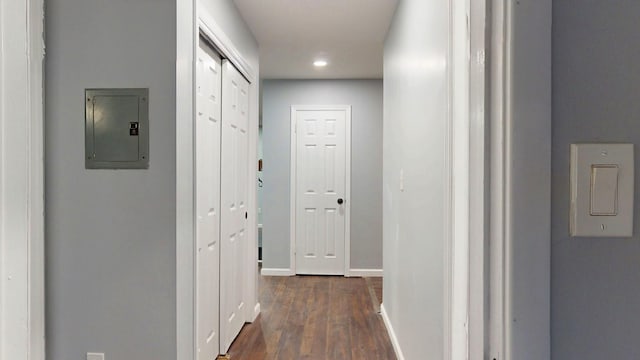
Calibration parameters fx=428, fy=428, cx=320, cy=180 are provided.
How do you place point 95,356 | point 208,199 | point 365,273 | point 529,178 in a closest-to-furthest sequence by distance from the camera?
point 529,178, point 95,356, point 208,199, point 365,273

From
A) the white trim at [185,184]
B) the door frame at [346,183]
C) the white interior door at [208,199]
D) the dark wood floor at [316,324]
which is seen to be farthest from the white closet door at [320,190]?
the white trim at [185,184]

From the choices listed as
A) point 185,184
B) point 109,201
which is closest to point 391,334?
point 185,184

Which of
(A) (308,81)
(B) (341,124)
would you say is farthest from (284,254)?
(A) (308,81)

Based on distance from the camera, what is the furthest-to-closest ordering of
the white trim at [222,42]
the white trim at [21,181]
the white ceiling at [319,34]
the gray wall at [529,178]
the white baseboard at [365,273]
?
the white baseboard at [365,273] < the white ceiling at [319,34] < the white trim at [222,42] < the white trim at [21,181] < the gray wall at [529,178]

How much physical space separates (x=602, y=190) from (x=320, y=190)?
5010 mm

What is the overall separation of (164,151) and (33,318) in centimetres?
82

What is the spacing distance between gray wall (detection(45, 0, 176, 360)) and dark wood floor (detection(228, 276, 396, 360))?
1376 millimetres

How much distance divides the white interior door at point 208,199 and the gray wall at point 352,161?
263 centimetres

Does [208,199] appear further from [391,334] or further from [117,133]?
[391,334]

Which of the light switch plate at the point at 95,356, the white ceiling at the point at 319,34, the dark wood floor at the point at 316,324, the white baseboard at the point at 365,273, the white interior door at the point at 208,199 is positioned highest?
the white ceiling at the point at 319,34

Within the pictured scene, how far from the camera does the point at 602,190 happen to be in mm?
527

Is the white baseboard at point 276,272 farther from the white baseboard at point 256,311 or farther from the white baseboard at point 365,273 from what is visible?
the white baseboard at point 256,311

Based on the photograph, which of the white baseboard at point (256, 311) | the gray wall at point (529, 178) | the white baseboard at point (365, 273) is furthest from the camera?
the white baseboard at point (365, 273)

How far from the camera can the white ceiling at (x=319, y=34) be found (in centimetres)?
320
